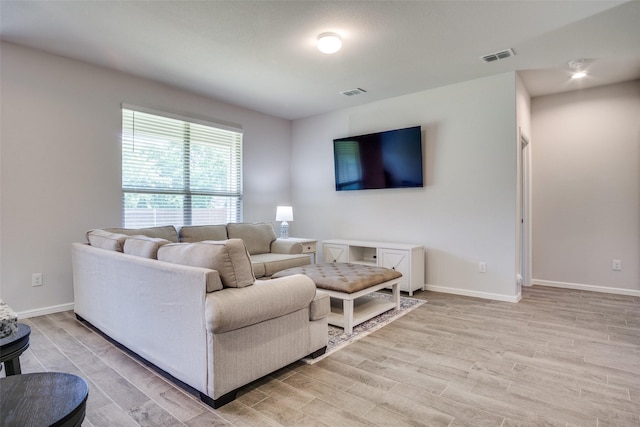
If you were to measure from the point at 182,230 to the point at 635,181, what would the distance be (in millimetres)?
5361

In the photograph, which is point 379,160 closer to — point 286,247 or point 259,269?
point 286,247

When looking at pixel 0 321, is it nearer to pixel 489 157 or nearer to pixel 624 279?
pixel 489 157

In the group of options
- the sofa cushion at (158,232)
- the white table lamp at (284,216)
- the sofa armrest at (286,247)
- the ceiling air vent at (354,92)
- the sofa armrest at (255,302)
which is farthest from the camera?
the white table lamp at (284,216)

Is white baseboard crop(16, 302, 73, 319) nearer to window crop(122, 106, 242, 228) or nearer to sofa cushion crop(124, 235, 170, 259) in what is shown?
window crop(122, 106, 242, 228)

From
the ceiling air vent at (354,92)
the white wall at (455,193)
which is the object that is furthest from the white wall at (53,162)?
the white wall at (455,193)

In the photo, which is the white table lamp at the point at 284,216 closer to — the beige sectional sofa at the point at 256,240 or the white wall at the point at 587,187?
the beige sectional sofa at the point at 256,240

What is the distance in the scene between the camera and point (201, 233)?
4062 millimetres

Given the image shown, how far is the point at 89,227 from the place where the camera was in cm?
361

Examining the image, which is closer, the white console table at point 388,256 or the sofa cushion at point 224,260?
the sofa cushion at point 224,260

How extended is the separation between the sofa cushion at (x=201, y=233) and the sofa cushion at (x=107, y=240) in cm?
98

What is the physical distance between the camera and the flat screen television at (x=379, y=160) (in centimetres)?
446

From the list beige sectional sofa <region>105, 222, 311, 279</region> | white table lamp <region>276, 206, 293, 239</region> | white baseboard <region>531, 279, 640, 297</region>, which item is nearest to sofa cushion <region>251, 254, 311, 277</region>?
beige sectional sofa <region>105, 222, 311, 279</region>

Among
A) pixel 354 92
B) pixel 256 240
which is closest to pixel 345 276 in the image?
pixel 256 240

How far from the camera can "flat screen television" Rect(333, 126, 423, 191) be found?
4457 mm
